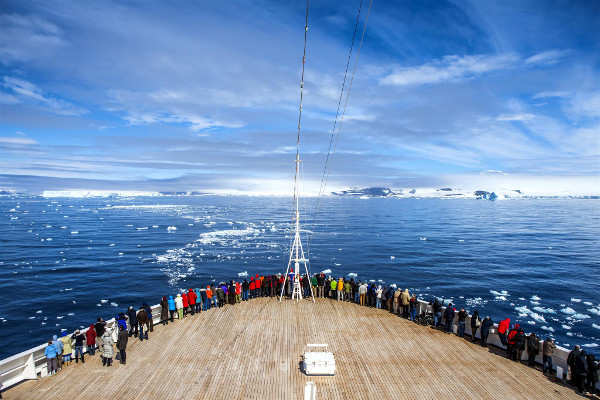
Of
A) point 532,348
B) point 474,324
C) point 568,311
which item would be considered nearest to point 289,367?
point 474,324

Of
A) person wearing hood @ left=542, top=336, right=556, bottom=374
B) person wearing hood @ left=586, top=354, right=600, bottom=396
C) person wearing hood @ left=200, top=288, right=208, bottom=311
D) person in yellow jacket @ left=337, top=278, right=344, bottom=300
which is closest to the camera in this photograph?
person wearing hood @ left=586, top=354, right=600, bottom=396

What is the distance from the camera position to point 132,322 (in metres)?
15.0

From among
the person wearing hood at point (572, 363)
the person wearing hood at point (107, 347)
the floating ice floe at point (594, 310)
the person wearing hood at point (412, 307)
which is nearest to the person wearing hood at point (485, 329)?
the person wearing hood at point (572, 363)

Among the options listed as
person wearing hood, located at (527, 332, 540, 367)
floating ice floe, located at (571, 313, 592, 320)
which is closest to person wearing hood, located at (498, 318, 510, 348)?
person wearing hood, located at (527, 332, 540, 367)

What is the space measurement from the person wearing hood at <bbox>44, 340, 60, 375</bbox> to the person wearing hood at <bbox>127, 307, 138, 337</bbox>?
2.91 meters

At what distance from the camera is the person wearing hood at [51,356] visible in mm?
12156

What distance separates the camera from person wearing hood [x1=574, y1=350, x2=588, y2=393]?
11.3 meters

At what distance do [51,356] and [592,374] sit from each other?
18813 millimetres

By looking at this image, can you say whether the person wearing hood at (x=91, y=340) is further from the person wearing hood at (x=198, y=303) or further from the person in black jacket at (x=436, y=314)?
the person in black jacket at (x=436, y=314)

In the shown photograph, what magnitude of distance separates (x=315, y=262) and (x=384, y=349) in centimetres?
4518

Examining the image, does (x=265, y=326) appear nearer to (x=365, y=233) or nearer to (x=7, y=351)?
(x=7, y=351)

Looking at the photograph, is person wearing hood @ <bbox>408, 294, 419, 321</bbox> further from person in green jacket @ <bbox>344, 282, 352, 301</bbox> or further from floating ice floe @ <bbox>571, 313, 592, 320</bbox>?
floating ice floe @ <bbox>571, 313, 592, 320</bbox>

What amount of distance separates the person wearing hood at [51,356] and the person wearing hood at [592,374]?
1858 cm

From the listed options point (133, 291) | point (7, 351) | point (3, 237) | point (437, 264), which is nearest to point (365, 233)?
point (437, 264)
